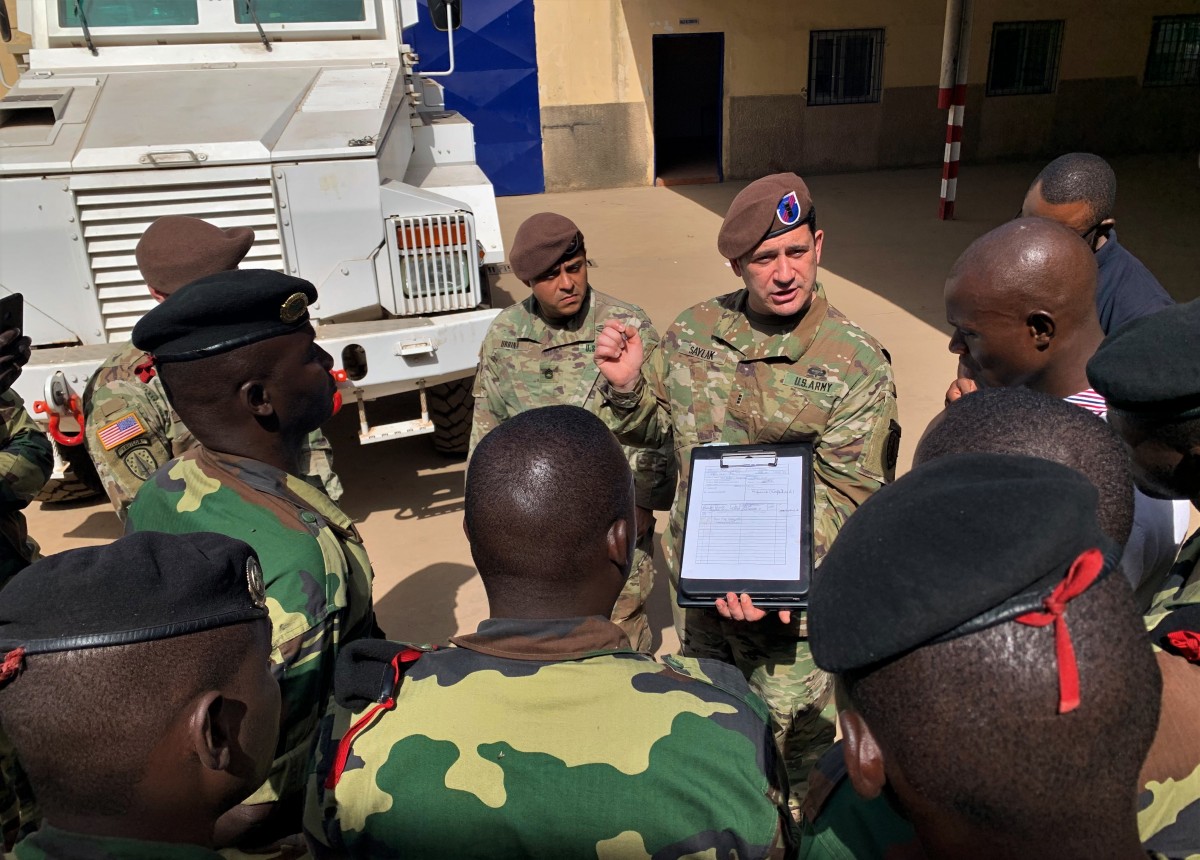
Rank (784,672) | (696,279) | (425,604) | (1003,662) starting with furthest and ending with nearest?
(696,279) < (425,604) < (784,672) < (1003,662)

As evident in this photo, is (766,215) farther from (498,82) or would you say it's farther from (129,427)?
(498,82)

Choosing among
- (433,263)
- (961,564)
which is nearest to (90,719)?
(961,564)

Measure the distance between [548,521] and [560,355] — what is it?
171cm

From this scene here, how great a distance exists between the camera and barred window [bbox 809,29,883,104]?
1252 cm

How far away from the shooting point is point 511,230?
10406mm

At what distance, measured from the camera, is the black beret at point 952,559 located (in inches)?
30.7

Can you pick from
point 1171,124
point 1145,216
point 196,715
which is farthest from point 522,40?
point 196,715

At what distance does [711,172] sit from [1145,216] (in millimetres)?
5630

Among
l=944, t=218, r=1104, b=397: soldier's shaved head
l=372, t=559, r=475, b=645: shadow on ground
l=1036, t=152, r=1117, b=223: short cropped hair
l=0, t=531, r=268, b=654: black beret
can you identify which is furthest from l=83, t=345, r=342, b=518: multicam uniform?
l=1036, t=152, r=1117, b=223: short cropped hair

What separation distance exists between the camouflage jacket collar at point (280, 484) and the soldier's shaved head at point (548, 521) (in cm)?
52

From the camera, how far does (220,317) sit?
1.89 metres

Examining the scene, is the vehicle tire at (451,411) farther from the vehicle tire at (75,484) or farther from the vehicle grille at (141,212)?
the vehicle tire at (75,484)

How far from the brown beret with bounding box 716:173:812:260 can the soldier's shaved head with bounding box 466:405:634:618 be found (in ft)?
3.43

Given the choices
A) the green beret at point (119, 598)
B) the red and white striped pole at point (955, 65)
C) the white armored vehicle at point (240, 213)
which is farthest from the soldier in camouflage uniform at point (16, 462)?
the red and white striped pole at point (955, 65)
